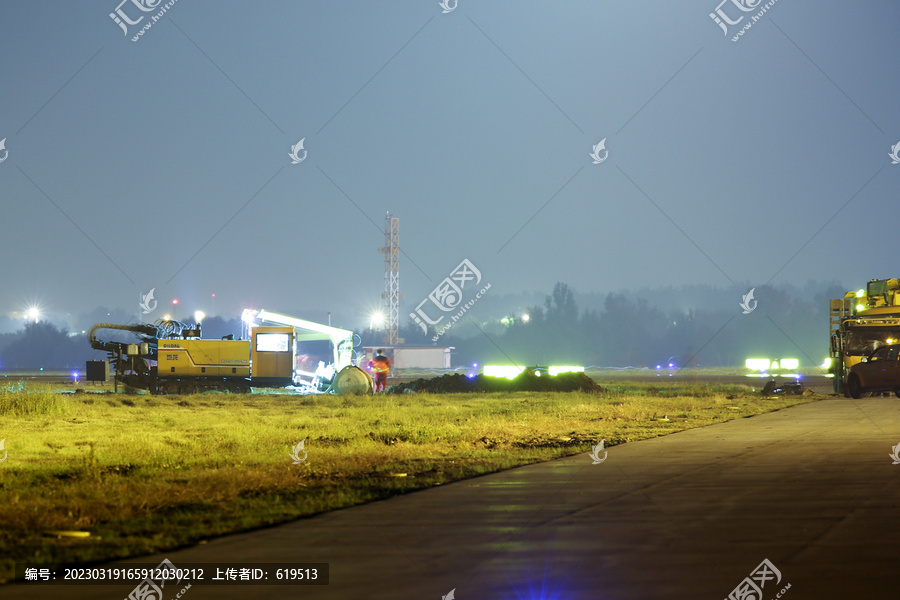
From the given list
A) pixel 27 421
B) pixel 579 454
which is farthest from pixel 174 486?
pixel 27 421

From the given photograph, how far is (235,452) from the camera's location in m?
14.4

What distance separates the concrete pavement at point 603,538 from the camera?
595cm

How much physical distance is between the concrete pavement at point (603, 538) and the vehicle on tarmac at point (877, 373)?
57.0 ft

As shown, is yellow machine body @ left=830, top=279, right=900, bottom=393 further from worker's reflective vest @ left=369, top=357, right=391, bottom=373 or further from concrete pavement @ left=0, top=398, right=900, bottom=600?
concrete pavement @ left=0, top=398, right=900, bottom=600

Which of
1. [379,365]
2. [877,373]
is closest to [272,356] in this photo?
[379,365]

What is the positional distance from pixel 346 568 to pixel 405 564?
0.45 m

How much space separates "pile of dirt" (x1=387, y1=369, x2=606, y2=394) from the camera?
37062 millimetres

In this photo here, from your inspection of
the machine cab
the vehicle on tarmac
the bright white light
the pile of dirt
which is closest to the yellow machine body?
the vehicle on tarmac

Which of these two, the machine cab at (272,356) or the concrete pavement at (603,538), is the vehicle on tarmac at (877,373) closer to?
the concrete pavement at (603,538)

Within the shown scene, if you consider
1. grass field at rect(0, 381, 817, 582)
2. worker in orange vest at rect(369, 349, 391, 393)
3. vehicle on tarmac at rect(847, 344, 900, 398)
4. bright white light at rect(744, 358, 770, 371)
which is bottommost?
grass field at rect(0, 381, 817, 582)

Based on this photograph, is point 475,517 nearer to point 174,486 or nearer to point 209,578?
point 209,578

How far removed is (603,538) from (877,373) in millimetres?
24564

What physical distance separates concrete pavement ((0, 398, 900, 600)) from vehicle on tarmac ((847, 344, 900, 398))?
17.4 meters

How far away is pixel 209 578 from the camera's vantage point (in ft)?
20.8
